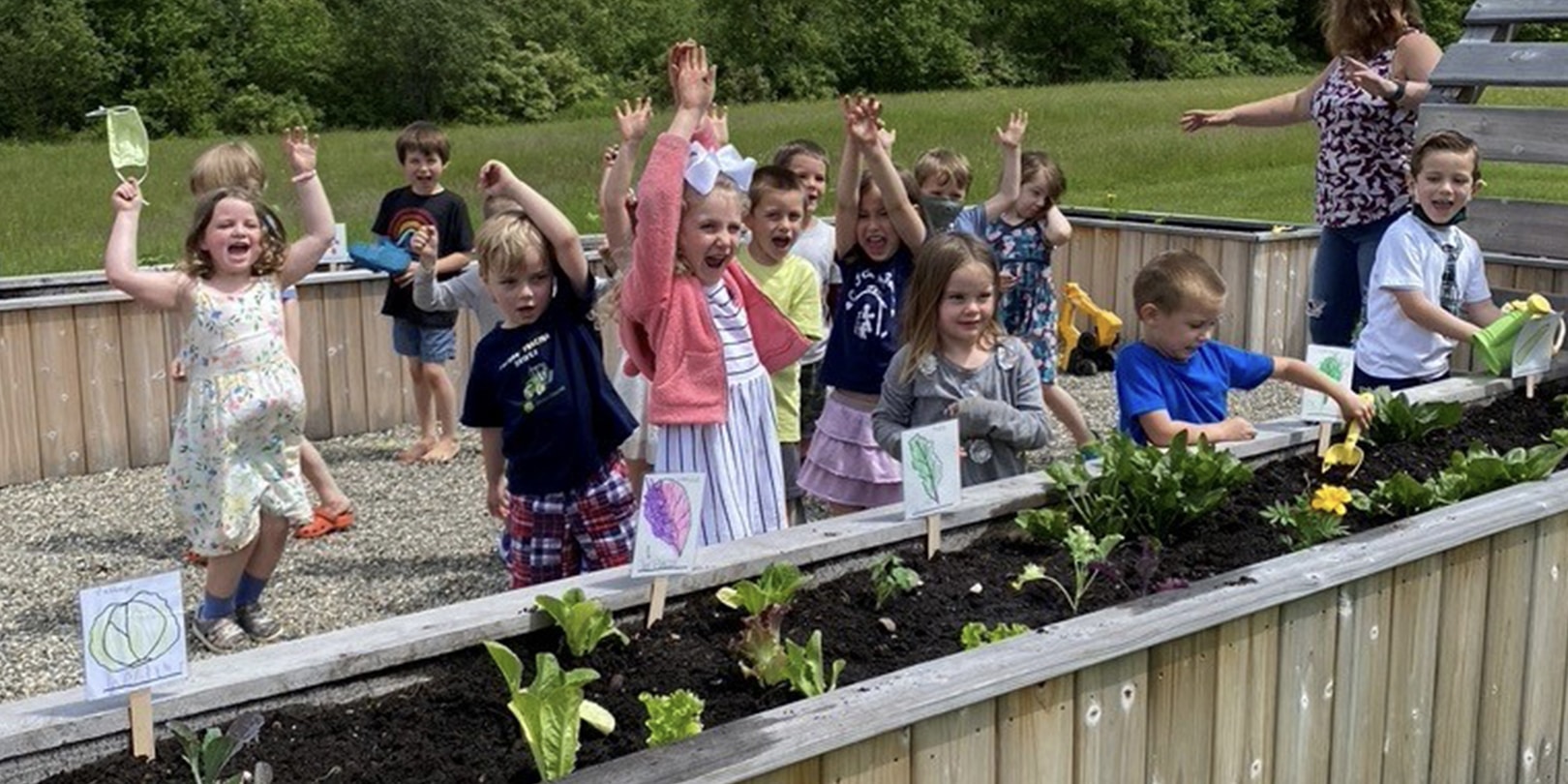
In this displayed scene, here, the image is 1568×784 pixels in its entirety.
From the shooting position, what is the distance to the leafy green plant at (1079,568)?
337 cm

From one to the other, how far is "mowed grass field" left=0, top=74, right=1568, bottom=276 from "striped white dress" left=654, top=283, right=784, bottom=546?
8040 millimetres

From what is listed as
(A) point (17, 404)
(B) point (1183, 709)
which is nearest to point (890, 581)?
(B) point (1183, 709)

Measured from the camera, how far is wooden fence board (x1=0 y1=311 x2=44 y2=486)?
7012mm

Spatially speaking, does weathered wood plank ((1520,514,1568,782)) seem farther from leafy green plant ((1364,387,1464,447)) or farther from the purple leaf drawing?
the purple leaf drawing

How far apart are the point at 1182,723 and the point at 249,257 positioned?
2778 mm

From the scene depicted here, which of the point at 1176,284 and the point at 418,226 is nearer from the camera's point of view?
the point at 1176,284

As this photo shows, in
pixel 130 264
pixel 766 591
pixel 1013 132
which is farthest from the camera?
pixel 1013 132

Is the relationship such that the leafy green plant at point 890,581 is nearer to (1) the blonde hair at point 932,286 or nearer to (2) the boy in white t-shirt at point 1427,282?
(1) the blonde hair at point 932,286

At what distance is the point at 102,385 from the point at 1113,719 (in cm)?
558

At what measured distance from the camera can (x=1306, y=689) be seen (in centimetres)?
319

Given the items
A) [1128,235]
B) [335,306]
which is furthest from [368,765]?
[1128,235]

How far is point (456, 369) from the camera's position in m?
Result: 8.38

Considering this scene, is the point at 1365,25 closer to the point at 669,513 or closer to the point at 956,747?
the point at 669,513

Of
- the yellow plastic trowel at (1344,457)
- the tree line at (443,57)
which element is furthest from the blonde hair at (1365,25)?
the tree line at (443,57)
